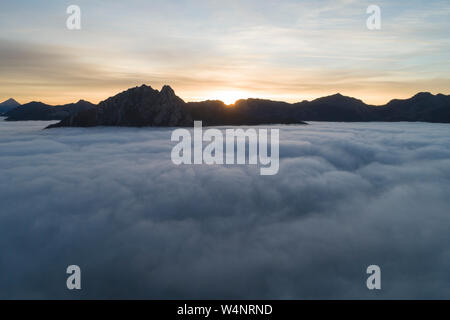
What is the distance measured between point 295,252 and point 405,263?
6.98 meters

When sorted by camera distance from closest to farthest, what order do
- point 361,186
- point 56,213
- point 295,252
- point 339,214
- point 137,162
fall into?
point 295,252 < point 56,213 < point 339,214 < point 361,186 < point 137,162

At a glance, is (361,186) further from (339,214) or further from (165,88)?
(165,88)

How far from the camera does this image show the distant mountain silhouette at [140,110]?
137250 mm

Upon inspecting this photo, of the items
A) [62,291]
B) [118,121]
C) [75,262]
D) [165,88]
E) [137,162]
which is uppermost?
[165,88]

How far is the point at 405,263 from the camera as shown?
1645 centimetres

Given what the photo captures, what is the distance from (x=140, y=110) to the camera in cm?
13788

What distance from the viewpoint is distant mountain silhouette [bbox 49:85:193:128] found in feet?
450

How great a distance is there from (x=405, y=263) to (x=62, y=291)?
20.6 meters
